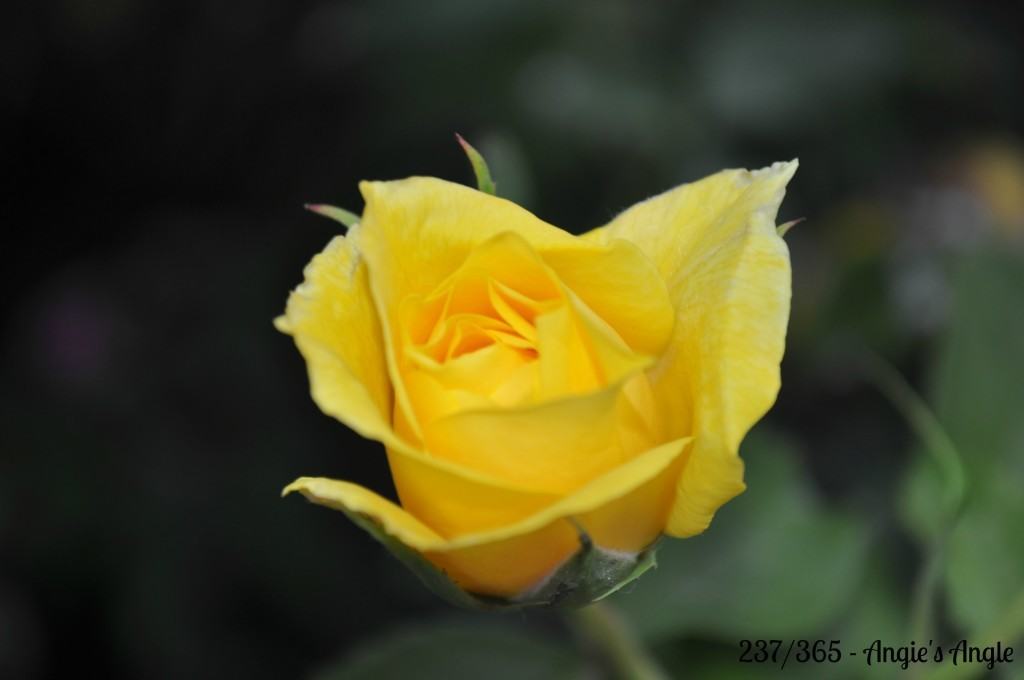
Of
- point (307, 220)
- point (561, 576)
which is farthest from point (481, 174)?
point (307, 220)

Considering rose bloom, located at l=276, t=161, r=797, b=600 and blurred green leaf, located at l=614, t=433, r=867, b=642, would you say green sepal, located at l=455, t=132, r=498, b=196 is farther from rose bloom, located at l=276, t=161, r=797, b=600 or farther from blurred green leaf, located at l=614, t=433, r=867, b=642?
blurred green leaf, located at l=614, t=433, r=867, b=642

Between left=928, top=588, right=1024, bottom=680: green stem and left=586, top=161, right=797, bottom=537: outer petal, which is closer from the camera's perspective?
left=586, top=161, right=797, bottom=537: outer petal

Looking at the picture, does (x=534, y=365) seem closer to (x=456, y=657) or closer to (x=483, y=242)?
(x=483, y=242)

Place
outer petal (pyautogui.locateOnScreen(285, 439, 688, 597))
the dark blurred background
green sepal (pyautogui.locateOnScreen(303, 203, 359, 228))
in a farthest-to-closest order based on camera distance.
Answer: the dark blurred background
green sepal (pyautogui.locateOnScreen(303, 203, 359, 228))
outer petal (pyautogui.locateOnScreen(285, 439, 688, 597))

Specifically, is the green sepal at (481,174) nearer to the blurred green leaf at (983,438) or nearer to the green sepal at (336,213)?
the green sepal at (336,213)

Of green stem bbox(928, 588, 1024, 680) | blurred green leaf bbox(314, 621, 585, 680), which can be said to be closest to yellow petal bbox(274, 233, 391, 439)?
blurred green leaf bbox(314, 621, 585, 680)

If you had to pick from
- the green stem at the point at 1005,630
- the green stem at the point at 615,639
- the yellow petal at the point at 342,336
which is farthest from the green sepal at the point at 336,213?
the green stem at the point at 1005,630

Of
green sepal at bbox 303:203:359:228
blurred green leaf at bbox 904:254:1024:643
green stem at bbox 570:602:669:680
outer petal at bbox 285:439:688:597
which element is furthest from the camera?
blurred green leaf at bbox 904:254:1024:643
